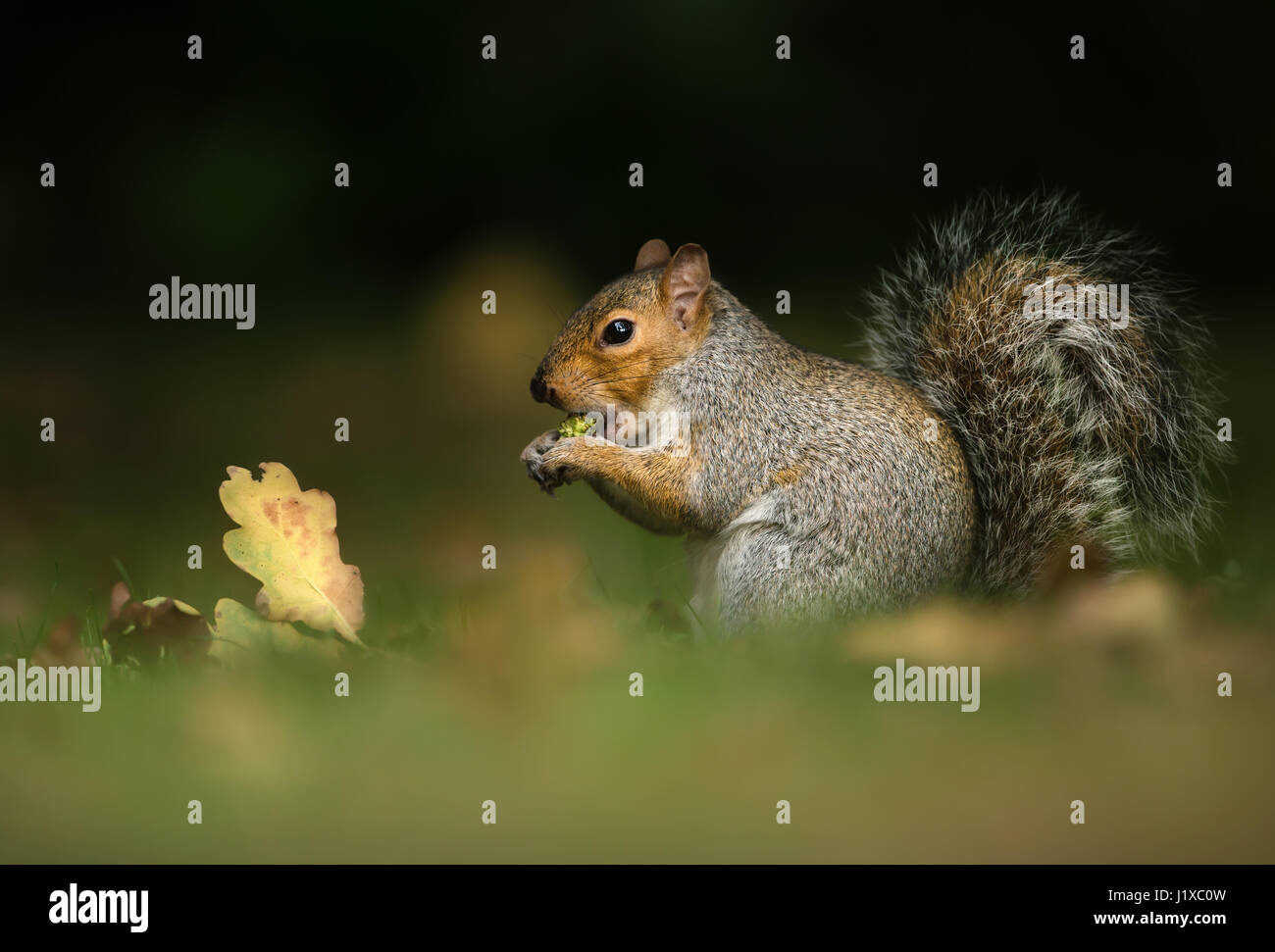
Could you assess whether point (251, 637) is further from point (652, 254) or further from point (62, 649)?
point (652, 254)

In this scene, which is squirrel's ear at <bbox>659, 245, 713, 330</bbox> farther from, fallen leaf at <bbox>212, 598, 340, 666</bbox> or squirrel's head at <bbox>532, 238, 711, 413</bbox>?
fallen leaf at <bbox>212, 598, 340, 666</bbox>

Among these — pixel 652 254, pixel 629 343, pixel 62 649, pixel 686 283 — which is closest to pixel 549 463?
pixel 629 343

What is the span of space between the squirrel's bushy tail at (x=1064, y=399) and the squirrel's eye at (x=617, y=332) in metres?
0.75

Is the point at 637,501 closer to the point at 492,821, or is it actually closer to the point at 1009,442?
the point at 1009,442

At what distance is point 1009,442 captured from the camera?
2.98 meters

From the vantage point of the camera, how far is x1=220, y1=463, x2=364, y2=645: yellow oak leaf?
8.35 ft

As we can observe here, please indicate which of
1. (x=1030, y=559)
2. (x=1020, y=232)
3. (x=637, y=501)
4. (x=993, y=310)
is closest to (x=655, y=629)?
(x=637, y=501)

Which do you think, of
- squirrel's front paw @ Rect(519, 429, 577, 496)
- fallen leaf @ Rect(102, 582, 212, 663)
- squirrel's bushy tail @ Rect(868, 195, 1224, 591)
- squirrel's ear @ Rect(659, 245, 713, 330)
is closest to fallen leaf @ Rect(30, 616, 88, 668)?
fallen leaf @ Rect(102, 582, 212, 663)

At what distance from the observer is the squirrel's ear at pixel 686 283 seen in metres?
2.89

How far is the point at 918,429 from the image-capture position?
2928mm

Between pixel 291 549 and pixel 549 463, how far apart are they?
1.93 ft

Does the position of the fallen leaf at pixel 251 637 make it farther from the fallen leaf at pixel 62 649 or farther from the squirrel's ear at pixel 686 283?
the squirrel's ear at pixel 686 283

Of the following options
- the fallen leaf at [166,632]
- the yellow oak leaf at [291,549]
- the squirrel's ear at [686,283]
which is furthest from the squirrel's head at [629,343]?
the fallen leaf at [166,632]

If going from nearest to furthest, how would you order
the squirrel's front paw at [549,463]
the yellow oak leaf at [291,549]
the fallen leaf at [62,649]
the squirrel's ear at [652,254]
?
1. the yellow oak leaf at [291,549]
2. the fallen leaf at [62,649]
3. the squirrel's front paw at [549,463]
4. the squirrel's ear at [652,254]
